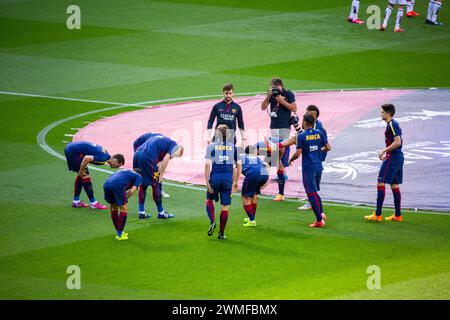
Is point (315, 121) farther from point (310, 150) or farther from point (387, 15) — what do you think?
point (387, 15)

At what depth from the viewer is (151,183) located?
1670 cm

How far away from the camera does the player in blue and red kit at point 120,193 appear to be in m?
15.5

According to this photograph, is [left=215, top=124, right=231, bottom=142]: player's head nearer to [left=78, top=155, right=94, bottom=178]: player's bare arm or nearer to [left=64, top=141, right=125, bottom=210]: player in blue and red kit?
[left=64, top=141, right=125, bottom=210]: player in blue and red kit

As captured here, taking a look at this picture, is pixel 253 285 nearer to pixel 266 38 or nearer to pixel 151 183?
pixel 151 183

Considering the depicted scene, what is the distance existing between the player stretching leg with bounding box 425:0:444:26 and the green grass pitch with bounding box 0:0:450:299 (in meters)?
0.72

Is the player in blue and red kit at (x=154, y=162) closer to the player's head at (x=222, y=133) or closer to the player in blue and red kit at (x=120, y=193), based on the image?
the player in blue and red kit at (x=120, y=193)

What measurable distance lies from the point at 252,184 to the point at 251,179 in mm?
92

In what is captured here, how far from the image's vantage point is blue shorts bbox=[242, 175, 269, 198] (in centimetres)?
1619

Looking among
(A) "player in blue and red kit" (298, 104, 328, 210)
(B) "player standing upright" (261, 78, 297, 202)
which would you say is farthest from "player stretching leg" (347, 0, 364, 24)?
(A) "player in blue and red kit" (298, 104, 328, 210)

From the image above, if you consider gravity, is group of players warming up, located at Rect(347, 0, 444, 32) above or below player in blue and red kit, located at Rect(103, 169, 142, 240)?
above

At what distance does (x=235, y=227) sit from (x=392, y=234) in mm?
2839

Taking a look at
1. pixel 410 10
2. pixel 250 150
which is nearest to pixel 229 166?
pixel 250 150

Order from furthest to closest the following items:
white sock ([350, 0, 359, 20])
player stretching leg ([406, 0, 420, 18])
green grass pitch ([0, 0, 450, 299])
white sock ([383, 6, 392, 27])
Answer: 1. player stretching leg ([406, 0, 420, 18])
2. white sock ([350, 0, 359, 20])
3. white sock ([383, 6, 392, 27])
4. green grass pitch ([0, 0, 450, 299])

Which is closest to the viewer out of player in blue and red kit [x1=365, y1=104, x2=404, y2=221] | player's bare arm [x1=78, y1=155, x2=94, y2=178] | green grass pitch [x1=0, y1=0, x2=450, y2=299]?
green grass pitch [x1=0, y1=0, x2=450, y2=299]
